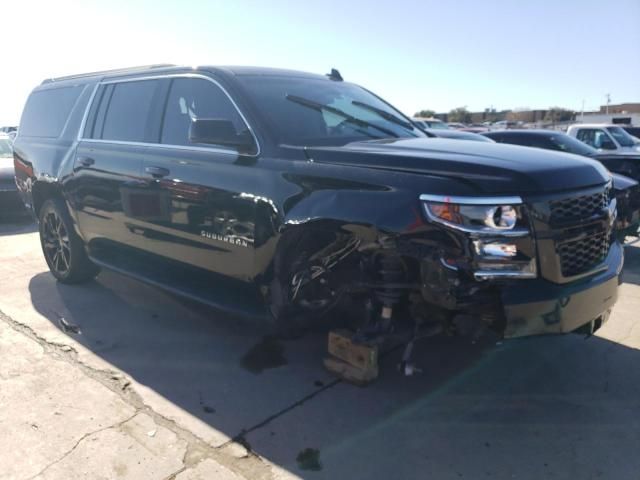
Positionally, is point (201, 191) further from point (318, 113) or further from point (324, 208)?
point (324, 208)

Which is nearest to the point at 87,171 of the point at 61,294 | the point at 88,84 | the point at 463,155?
the point at 88,84

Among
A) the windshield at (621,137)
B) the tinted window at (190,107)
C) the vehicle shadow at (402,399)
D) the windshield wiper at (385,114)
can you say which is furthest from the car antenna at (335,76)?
the windshield at (621,137)

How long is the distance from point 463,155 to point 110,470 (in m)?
2.40

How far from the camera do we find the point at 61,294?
5355 millimetres

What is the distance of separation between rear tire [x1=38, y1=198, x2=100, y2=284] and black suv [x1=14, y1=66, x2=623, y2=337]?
0.21 m

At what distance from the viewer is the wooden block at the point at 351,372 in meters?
3.40

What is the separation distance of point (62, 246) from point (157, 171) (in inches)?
81.5

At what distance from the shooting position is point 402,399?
3348mm

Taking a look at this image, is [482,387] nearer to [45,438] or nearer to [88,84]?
[45,438]

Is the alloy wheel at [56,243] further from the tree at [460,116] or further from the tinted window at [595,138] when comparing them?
the tree at [460,116]

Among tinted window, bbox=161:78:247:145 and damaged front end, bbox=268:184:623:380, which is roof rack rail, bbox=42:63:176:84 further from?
damaged front end, bbox=268:184:623:380

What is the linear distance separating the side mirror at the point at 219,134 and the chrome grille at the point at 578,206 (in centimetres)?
181

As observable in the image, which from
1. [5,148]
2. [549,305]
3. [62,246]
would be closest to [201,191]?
[549,305]

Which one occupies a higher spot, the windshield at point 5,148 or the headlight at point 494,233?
the headlight at point 494,233
